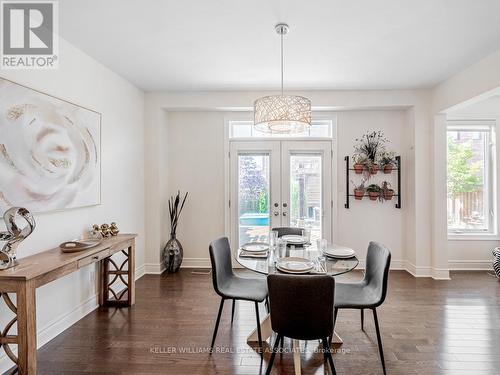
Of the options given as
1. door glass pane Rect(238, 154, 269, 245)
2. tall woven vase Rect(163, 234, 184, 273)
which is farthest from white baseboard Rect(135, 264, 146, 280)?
door glass pane Rect(238, 154, 269, 245)

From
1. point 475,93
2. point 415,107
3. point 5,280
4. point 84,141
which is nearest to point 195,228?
point 84,141

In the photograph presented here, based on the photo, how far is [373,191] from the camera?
438cm

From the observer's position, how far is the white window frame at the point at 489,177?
4.42 m

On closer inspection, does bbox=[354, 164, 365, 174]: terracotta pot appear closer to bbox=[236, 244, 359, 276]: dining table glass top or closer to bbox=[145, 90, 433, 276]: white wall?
bbox=[145, 90, 433, 276]: white wall

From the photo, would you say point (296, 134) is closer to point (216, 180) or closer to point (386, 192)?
point (216, 180)

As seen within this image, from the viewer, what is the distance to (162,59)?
10.4ft

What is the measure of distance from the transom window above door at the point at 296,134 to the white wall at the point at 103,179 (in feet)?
4.66

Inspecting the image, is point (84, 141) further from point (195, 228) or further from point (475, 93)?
point (475, 93)

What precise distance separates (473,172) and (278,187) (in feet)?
10.0

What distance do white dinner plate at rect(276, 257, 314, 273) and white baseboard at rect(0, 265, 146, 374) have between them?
209cm

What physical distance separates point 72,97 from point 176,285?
2.53m

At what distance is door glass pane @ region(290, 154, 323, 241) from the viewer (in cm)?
452

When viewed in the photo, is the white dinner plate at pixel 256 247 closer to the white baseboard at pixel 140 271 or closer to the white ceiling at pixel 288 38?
the white ceiling at pixel 288 38

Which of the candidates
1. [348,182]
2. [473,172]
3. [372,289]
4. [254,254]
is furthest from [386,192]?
[254,254]
